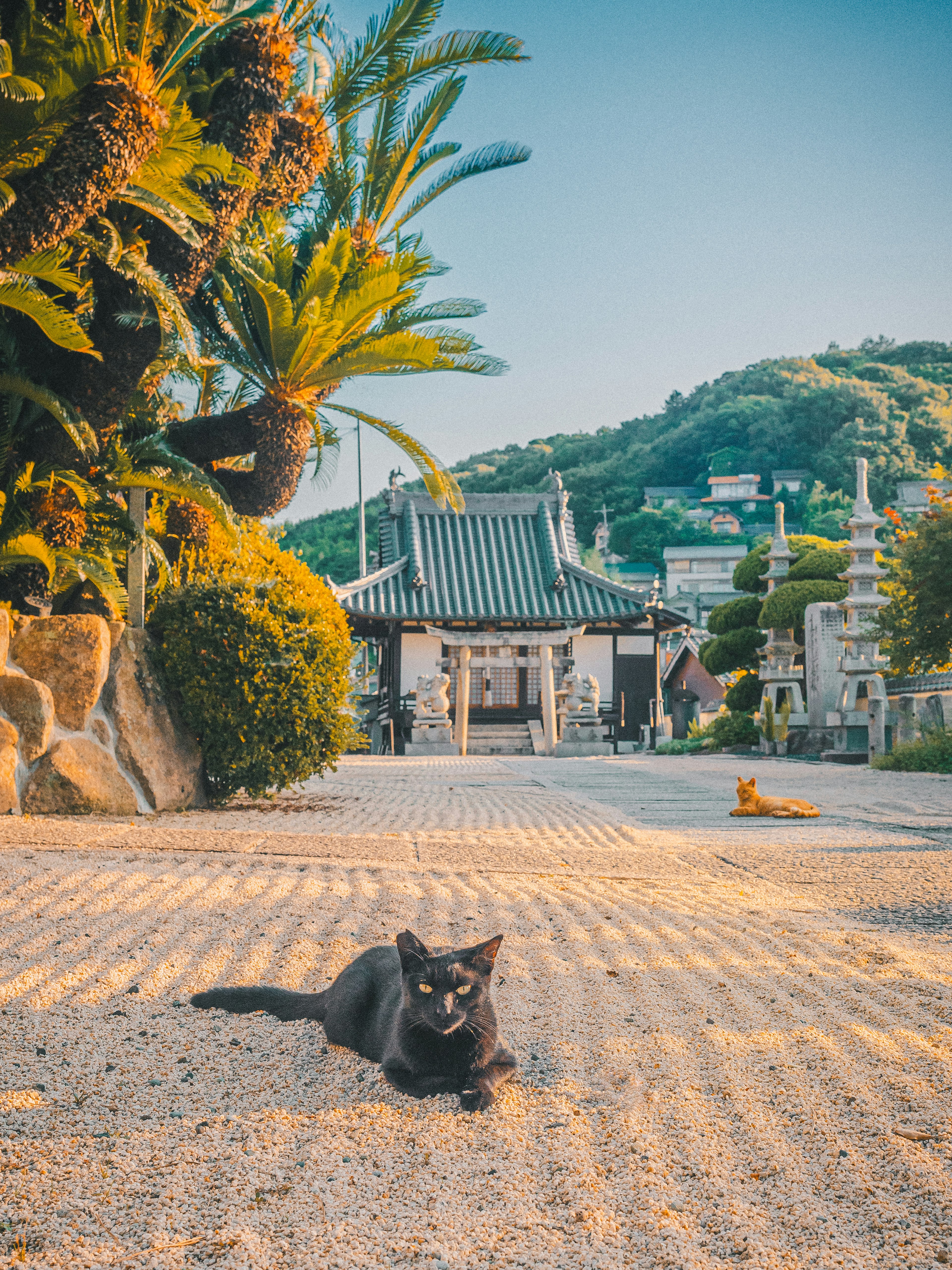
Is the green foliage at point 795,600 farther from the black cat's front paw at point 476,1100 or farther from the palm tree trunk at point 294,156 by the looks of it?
the black cat's front paw at point 476,1100

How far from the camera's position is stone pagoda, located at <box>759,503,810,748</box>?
62.2 feet

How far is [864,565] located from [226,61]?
1289cm

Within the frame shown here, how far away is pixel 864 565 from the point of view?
53.8 ft

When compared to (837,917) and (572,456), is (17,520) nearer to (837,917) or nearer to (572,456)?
(837,917)

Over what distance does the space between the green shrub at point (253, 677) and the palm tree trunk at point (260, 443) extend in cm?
131

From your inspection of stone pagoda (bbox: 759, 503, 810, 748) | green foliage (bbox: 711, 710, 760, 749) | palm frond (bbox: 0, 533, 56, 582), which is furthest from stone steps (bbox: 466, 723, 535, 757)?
palm frond (bbox: 0, 533, 56, 582)

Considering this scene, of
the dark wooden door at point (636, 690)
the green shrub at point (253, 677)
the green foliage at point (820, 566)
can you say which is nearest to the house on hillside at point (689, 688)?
the dark wooden door at point (636, 690)

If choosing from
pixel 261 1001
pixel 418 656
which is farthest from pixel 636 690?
pixel 261 1001

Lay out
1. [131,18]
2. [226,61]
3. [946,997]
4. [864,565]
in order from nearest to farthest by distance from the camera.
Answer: [946,997]
[131,18]
[226,61]
[864,565]

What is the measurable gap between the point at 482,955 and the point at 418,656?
2076cm

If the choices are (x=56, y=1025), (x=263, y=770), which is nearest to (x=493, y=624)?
(x=263, y=770)

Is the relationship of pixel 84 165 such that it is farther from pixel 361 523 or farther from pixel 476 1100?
pixel 361 523

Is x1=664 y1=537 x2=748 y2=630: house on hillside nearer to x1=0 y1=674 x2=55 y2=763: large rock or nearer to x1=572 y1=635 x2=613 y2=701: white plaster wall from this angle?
x1=572 y1=635 x2=613 y2=701: white plaster wall

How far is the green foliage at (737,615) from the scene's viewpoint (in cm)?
2172
